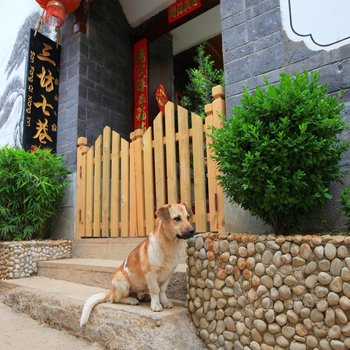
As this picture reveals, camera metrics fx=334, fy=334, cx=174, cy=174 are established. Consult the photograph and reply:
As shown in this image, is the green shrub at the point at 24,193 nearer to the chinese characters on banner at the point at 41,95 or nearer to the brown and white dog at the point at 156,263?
the chinese characters on banner at the point at 41,95

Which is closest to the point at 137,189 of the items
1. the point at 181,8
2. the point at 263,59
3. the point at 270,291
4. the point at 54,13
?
the point at 263,59

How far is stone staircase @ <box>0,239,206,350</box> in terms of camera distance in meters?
2.28

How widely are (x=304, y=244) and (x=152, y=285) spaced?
117 cm

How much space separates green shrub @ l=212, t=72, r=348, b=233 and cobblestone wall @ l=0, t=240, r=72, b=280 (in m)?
3.38

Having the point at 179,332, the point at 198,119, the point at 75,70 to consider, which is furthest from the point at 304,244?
the point at 75,70

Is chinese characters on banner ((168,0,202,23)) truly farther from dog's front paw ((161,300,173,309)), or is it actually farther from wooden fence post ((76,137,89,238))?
dog's front paw ((161,300,173,309))

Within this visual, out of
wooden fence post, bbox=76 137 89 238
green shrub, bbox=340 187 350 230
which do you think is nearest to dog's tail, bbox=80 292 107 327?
green shrub, bbox=340 187 350 230

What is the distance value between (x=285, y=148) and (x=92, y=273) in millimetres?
2607

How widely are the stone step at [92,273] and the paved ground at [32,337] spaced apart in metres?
0.70

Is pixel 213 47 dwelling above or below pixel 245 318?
above

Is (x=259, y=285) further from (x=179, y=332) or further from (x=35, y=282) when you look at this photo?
(x=35, y=282)

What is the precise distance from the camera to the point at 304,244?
196 centimetres

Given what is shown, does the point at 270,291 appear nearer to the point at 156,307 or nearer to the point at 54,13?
the point at 156,307

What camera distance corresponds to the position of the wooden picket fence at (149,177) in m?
3.55
